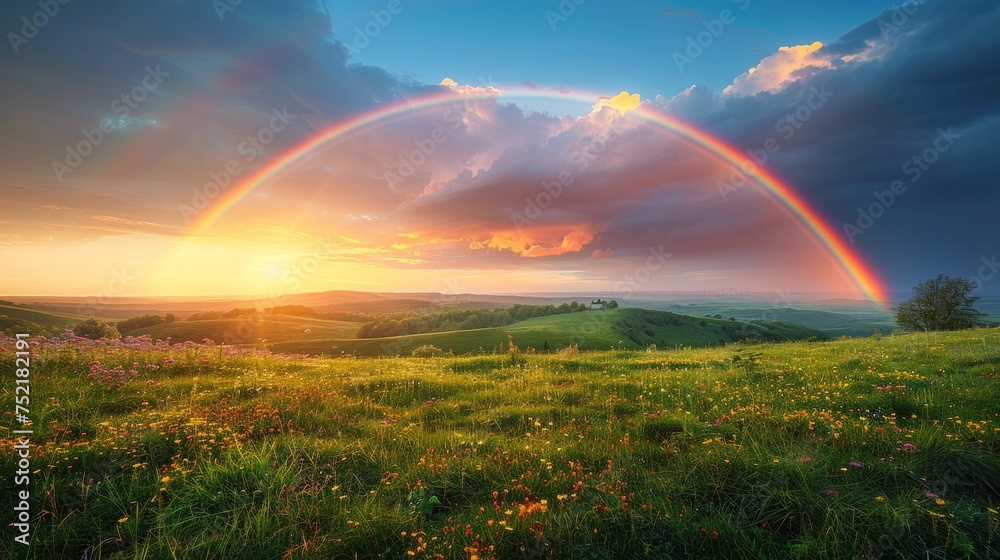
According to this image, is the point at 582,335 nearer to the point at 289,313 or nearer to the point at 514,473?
the point at 514,473

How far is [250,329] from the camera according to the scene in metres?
146

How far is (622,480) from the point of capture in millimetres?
5035

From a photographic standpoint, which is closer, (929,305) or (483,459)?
(483,459)

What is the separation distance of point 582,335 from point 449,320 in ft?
197

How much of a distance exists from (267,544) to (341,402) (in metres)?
5.32

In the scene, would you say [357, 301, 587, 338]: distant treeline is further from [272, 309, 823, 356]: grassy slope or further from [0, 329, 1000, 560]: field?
[0, 329, 1000, 560]: field

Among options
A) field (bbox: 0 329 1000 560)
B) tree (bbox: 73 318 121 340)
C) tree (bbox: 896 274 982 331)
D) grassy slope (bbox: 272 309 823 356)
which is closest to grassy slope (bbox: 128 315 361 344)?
grassy slope (bbox: 272 309 823 356)

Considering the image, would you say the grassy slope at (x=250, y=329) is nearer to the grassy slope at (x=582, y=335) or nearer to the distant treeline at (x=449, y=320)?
the distant treeline at (x=449, y=320)

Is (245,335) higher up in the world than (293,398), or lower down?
lower down

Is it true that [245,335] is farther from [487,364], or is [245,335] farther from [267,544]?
[267,544]

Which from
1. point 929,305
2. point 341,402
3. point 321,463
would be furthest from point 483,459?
point 929,305

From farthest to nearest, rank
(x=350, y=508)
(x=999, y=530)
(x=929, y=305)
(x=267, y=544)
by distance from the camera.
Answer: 1. (x=929, y=305)
2. (x=350, y=508)
3. (x=267, y=544)
4. (x=999, y=530)

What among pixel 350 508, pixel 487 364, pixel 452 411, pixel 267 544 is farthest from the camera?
pixel 487 364

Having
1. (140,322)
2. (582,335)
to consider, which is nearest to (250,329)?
(140,322)
